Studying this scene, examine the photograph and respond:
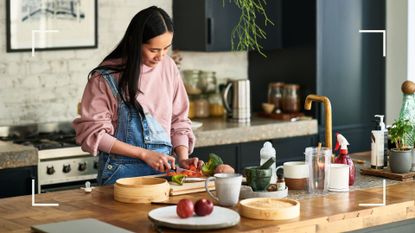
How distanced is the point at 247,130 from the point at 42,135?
143 cm

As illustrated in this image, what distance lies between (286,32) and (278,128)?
0.93m

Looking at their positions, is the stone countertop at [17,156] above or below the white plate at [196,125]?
below

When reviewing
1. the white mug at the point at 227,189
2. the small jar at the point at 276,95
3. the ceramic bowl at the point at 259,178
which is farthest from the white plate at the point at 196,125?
the white mug at the point at 227,189

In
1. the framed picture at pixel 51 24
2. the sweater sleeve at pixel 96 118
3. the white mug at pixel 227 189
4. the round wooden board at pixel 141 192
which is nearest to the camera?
the white mug at pixel 227 189

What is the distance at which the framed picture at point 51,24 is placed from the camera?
6043mm

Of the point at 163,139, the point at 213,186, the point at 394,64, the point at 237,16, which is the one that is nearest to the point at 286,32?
the point at 237,16

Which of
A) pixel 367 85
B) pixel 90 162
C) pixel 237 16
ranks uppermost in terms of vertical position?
pixel 237 16

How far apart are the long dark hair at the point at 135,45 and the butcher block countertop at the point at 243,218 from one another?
1.81ft

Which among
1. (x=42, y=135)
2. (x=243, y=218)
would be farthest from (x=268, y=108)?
(x=243, y=218)

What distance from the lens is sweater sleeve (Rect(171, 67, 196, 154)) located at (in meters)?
4.65

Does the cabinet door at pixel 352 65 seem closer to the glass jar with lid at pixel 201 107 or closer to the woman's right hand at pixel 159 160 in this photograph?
the glass jar with lid at pixel 201 107

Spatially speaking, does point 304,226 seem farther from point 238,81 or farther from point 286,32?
point 286,32

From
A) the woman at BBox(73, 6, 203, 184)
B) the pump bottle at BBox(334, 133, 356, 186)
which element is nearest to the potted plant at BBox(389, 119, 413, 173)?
the pump bottle at BBox(334, 133, 356, 186)

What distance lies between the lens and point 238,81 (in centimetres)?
676
